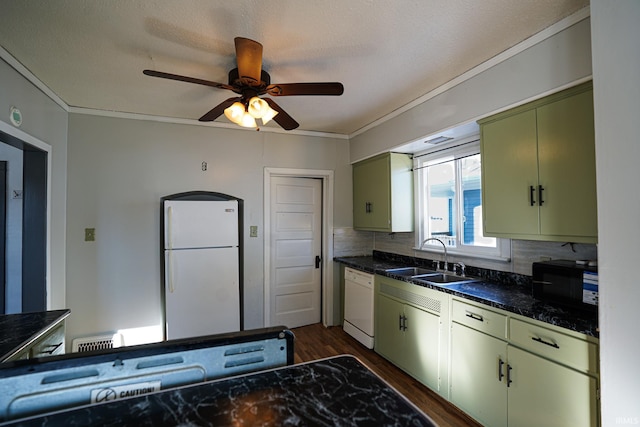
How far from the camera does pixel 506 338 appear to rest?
5.91ft

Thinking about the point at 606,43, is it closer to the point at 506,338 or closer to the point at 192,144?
the point at 506,338

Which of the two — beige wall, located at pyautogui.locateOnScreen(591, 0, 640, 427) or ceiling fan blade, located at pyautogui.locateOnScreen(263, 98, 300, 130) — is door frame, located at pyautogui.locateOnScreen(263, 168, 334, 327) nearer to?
ceiling fan blade, located at pyautogui.locateOnScreen(263, 98, 300, 130)

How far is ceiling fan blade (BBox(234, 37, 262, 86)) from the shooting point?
1562 millimetres

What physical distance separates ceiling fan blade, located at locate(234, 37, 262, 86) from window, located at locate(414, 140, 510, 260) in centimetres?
195

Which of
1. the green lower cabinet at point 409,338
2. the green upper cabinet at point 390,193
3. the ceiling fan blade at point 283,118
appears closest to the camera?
the ceiling fan blade at point 283,118

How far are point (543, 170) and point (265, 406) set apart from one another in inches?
79.3

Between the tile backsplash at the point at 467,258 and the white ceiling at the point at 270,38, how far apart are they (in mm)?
1397

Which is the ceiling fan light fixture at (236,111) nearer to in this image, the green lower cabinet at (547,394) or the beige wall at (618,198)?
the beige wall at (618,198)

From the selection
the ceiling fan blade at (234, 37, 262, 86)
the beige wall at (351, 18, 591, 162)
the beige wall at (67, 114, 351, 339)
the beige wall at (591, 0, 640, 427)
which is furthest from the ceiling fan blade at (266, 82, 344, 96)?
the beige wall at (67, 114, 351, 339)

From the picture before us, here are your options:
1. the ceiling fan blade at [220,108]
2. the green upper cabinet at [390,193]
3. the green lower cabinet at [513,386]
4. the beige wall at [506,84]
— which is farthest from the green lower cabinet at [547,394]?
the ceiling fan blade at [220,108]

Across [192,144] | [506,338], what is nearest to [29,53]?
[192,144]

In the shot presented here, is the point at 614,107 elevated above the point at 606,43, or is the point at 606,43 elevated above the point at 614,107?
the point at 606,43

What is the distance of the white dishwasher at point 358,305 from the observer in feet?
10.2

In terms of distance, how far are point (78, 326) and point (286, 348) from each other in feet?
9.50
